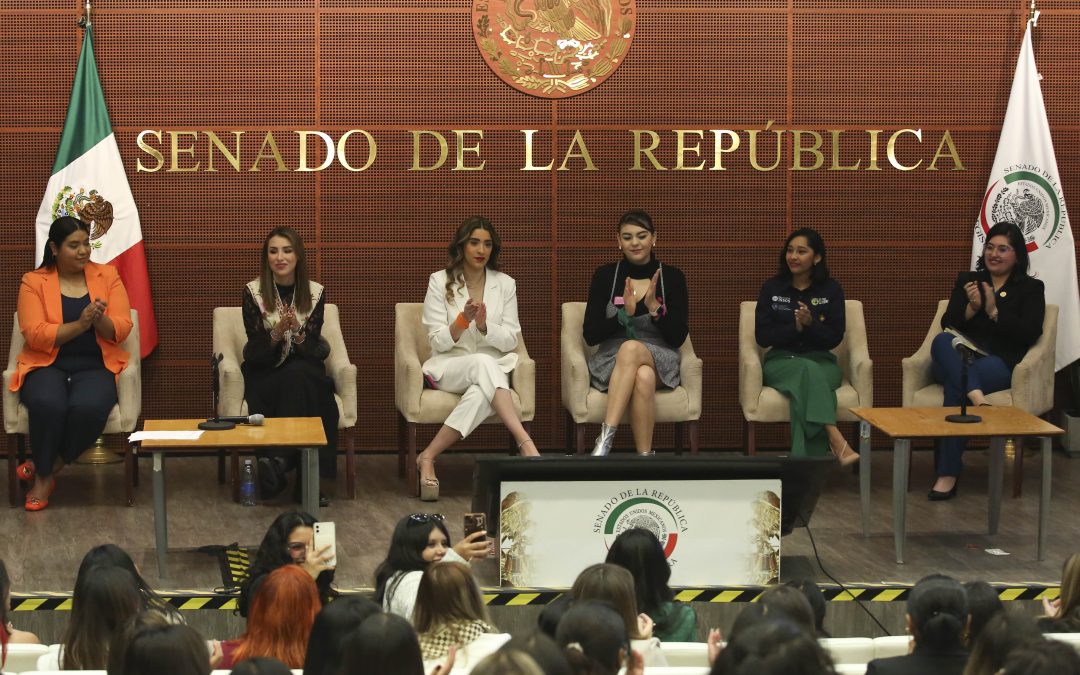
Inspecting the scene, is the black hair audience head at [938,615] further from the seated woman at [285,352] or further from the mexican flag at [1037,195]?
the mexican flag at [1037,195]

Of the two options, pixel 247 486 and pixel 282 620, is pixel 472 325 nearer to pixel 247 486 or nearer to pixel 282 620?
pixel 247 486

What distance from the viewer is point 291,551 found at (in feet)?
15.4

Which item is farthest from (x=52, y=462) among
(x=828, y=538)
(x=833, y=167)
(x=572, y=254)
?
(x=833, y=167)

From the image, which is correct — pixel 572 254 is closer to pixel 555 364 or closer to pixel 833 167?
pixel 555 364

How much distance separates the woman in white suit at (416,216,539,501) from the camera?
23.7ft

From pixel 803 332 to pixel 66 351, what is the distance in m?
3.52

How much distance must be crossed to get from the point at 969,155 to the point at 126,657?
6578mm

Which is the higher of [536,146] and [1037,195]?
[536,146]

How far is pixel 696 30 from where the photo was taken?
8203 mm

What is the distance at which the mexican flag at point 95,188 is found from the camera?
7.92 m

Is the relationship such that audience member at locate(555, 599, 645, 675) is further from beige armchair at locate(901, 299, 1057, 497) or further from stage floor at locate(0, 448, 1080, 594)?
beige armchair at locate(901, 299, 1057, 497)

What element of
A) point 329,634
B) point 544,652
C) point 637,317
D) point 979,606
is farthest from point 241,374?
point 544,652

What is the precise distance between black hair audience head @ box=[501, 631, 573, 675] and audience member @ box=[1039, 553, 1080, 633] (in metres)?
1.65

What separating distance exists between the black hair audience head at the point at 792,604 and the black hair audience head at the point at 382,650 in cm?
92
